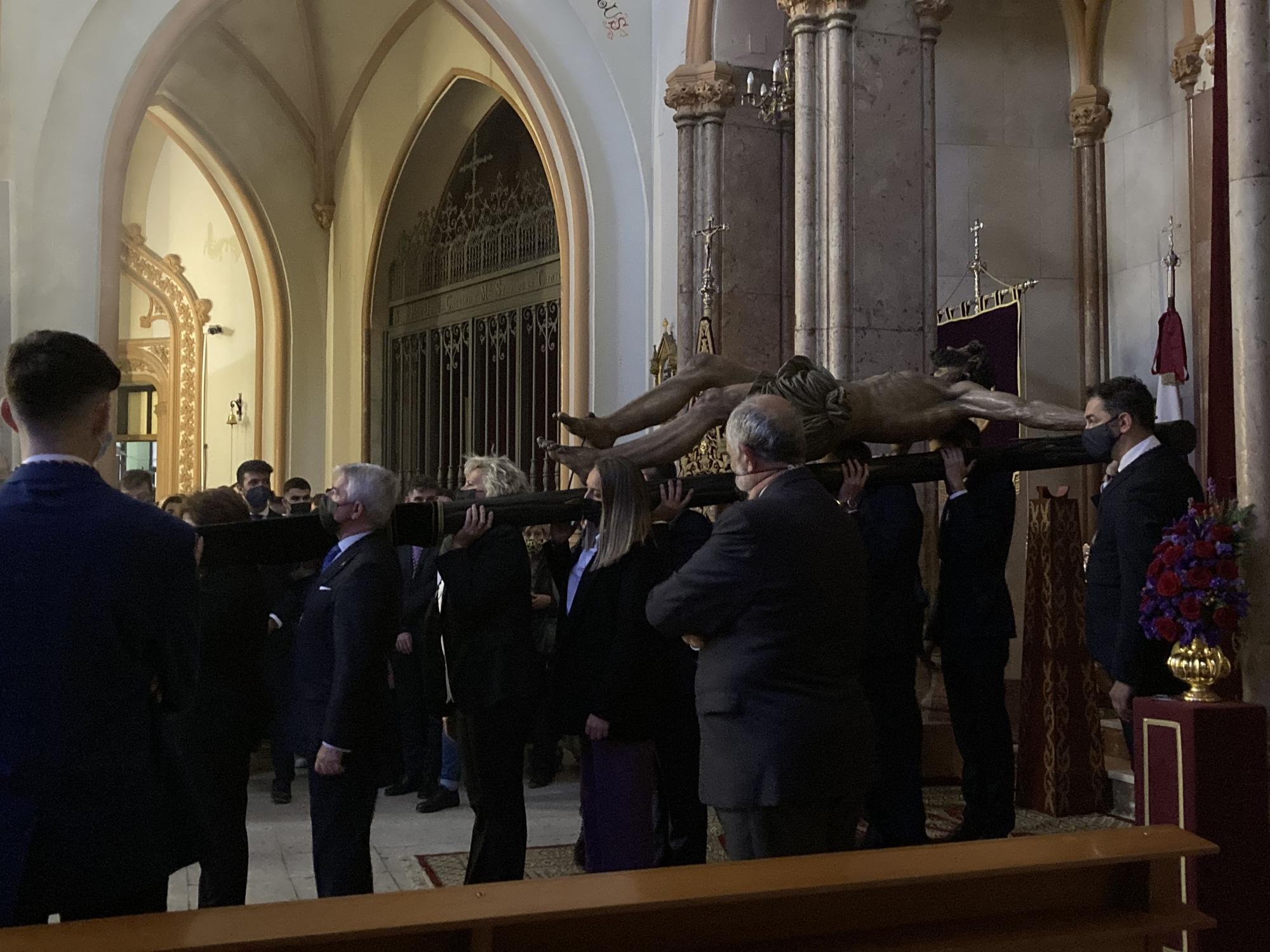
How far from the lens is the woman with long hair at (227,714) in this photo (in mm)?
3639

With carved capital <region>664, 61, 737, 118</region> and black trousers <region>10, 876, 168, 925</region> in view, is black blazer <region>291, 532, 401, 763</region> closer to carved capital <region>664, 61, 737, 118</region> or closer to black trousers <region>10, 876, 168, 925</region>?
black trousers <region>10, 876, 168, 925</region>

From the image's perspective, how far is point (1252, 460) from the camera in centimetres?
368

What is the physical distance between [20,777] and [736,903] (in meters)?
1.13

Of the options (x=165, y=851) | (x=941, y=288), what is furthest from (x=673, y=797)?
(x=941, y=288)

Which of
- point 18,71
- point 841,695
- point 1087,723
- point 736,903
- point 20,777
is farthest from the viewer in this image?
point 18,71

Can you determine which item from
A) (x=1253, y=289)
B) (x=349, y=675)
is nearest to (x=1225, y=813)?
(x=1253, y=289)

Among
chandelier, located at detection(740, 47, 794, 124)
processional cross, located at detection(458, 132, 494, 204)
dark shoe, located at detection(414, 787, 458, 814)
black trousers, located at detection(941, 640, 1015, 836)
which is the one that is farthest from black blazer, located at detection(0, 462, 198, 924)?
processional cross, located at detection(458, 132, 494, 204)

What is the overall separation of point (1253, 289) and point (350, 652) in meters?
2.57

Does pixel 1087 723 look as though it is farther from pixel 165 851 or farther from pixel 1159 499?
pixel 165 851

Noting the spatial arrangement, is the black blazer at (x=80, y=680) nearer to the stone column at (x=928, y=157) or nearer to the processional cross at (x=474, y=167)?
the stone column at (x=928, y=157)

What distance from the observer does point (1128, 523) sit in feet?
12.6

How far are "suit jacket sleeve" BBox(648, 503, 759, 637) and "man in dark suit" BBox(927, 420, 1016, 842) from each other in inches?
66.7

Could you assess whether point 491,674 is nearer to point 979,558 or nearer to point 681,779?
point 681,779

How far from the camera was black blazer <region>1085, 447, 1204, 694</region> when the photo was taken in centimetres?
381
